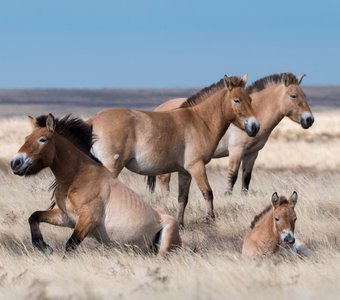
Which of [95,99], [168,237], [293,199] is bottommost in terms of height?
[95,99]

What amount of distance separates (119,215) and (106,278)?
1.35 metres

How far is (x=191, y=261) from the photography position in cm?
784

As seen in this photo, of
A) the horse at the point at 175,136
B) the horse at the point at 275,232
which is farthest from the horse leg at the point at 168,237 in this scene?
the horse at the point at 175,136

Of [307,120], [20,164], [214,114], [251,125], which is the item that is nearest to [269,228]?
[20,164]

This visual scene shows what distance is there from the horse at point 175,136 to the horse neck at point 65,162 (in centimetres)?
251

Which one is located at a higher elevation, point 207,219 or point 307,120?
point 307,120

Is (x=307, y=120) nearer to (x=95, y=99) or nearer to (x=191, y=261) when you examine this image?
(x=191, y=261)

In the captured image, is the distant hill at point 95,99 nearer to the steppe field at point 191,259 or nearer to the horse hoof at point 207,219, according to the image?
the steppe field at point 191,259

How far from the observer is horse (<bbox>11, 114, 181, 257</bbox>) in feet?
27.2

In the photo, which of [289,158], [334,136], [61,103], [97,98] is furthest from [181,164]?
[97,98]

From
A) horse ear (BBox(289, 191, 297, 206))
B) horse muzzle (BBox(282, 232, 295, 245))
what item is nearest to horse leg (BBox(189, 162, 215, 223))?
horse ear (BBox(289, 191, 297, 206))

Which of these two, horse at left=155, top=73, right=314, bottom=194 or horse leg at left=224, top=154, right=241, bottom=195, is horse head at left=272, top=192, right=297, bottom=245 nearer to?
horse at left=155, top=73, right=314, bottom=194

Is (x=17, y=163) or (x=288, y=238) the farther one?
(x=288, y=238)

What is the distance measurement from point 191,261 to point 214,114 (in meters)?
4.14
